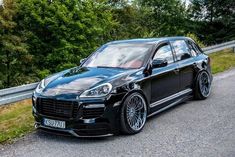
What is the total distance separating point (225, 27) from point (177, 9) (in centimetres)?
712

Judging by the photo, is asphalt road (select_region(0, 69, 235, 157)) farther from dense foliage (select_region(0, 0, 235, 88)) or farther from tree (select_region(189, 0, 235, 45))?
tree (select_region(189, 0, 235, 45))

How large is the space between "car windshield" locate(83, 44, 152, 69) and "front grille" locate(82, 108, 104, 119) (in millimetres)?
1366

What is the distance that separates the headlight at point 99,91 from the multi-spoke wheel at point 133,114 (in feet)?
1.21

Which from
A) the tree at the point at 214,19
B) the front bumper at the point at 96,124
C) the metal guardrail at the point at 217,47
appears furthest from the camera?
the tree at the point at 214,19

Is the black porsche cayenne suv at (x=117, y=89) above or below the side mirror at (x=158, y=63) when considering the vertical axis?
below

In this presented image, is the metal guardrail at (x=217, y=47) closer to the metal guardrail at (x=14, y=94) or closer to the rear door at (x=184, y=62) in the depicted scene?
the rear door at (x=184, y=62)

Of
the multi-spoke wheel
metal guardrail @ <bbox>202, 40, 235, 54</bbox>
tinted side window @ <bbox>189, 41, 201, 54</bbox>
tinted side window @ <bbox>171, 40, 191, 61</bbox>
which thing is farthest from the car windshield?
metal guardrail @ <bbox>202, 40, 235, 54</bbox>

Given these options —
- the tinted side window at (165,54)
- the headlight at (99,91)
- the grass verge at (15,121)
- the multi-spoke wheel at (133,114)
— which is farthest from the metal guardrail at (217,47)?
the headlight at (99,91)

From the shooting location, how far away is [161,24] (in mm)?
36094

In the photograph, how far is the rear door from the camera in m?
7.78

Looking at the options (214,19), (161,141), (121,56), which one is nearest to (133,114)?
(161,141)

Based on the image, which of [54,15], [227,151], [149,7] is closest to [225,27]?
[149,7]

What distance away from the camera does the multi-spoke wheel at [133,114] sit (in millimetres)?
5977

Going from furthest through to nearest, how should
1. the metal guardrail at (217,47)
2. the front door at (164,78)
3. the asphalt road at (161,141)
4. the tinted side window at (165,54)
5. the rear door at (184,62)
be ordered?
the metal guardrail at (217,47) → the rear door at (184,62) → the tinted side window at (165,54) → the front door at (164,78) → the asphalt road at (161,141)
